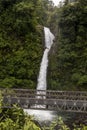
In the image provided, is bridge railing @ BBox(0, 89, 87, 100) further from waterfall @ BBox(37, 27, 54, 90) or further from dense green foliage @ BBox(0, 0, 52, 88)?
dense green foliage @ BBox(0, 0, 52, 88)

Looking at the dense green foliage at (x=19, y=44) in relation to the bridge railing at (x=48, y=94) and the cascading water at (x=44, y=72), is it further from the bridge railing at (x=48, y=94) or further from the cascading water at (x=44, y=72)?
the bridge railing at (x=48, y=94)

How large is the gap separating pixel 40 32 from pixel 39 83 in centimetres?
869

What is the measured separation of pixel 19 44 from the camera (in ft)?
134

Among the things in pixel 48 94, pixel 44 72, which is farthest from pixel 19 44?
pixel 48 94

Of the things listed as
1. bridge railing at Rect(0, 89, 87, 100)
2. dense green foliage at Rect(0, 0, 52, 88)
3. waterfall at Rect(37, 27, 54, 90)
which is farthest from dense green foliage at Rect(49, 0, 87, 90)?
bridge railing at Rect(0, 89, 87, 100)

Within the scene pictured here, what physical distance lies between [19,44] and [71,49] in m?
6.85

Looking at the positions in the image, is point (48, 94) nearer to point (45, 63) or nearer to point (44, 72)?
point (44, 72)

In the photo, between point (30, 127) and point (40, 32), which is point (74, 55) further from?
point (30, 127)

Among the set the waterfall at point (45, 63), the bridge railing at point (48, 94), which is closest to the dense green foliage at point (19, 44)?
the waterfall at point (45, 63)

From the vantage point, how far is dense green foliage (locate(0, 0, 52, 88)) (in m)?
38.4

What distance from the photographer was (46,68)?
40.4 m

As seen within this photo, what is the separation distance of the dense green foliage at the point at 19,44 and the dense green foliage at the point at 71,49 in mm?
2811

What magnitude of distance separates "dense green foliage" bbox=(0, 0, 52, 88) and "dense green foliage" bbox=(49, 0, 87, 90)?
281 centimetres

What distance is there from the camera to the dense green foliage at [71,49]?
38.7m
